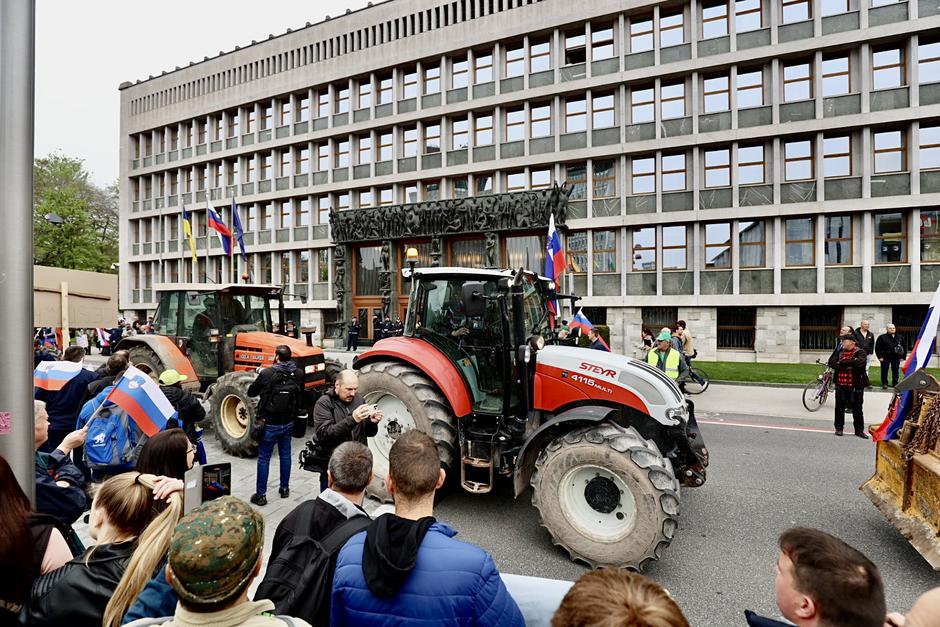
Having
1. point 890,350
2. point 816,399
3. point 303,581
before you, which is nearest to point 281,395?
point 303,581

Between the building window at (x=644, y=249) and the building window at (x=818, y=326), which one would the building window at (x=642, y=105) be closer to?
the building window at (x=644, y=249)

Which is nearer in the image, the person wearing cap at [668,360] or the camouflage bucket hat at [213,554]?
the camouflage bucket hat at [213,554]

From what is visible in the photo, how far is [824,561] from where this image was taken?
5.57 feet

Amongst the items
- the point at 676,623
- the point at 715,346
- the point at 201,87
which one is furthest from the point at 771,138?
the point at 201,87

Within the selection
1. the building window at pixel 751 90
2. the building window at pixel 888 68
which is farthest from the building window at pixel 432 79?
the building window at pixel 888 68

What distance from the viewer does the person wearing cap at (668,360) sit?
9.96 metres

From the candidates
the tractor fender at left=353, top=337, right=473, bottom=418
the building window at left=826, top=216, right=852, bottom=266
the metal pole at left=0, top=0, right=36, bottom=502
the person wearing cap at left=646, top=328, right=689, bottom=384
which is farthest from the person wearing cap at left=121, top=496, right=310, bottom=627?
the building window at left=826, top=216, right=852, bottom=266

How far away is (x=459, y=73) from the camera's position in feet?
87.0

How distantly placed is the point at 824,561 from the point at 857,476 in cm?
619

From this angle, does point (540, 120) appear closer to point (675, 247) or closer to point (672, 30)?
point (672, 30)

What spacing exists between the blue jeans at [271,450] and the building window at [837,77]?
1002 inches

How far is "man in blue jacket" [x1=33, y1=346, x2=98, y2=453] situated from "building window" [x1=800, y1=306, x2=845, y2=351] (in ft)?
81.1

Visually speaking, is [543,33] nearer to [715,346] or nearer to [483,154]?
[483,154]

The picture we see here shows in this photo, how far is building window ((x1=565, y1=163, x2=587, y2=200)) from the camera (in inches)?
930
